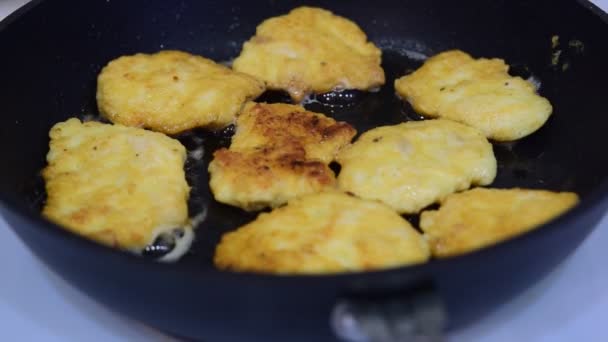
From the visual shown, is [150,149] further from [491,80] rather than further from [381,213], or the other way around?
[491,80]

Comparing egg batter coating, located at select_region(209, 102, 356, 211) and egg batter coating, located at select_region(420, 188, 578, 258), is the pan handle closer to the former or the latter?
egg batter coating, located at select_region(420, 188, 578, 258)

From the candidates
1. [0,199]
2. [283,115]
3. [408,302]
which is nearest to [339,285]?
[408,302]

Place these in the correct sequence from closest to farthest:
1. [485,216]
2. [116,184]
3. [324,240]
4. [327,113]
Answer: [324,240]
[485,216]
[116,184]
[327,113]

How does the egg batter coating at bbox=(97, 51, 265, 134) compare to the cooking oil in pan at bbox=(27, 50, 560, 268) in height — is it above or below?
above

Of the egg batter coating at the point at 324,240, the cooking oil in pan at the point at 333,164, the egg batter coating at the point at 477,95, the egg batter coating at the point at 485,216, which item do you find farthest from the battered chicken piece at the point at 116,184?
the egg batter coating at the point at 477,95

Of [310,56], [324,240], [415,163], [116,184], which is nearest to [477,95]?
[415,163]

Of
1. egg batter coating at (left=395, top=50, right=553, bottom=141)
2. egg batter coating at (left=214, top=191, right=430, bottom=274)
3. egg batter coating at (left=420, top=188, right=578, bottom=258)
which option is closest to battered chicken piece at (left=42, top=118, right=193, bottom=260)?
egg batter coating at (left=214, top=191, right=430, bottom=274)

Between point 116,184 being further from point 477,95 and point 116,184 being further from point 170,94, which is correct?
point 477,95
